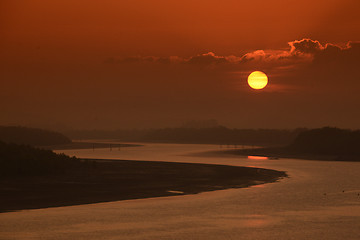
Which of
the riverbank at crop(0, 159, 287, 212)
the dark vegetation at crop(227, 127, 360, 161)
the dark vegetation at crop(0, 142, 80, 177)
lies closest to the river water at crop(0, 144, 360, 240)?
the riverbank at crop(0, 159, 287, 212)

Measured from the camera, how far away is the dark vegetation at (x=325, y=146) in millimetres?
140375

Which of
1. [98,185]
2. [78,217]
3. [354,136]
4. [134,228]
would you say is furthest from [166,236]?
[354,136]

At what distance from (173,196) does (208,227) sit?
15.8 m

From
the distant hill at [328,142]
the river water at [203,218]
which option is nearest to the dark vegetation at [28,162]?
the river water at [203,218]

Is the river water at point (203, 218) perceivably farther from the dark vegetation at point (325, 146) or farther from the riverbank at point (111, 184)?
the dark vegetation at point (325, 146)

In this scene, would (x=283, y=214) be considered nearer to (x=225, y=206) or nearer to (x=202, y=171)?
(x=225, y=206)

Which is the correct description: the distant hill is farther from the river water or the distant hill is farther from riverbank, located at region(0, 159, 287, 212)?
the river water

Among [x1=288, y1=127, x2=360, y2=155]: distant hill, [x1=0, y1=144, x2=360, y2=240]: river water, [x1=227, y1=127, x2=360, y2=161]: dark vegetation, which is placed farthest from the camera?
[x1=288, y1=127, x2=360, y2=155]: distant hill

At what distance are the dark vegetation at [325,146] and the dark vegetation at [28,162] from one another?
72.4 m

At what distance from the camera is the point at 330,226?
37.7 metres

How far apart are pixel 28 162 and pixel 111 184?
13.0 m

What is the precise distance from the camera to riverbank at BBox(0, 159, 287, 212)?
48.9 meters

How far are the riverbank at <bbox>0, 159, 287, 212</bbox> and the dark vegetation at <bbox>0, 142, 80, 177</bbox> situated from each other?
78.2 inches

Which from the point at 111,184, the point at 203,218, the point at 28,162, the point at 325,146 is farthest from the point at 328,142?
the point at 203,218
